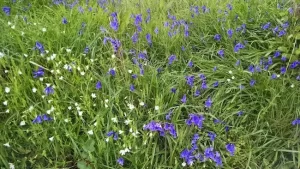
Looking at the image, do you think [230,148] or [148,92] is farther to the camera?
[148,92]

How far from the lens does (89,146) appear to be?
222 cm

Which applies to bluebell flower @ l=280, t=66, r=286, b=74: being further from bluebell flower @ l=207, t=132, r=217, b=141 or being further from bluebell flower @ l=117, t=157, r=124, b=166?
bluebell flower @ l=117, t=157, r=124, b=166

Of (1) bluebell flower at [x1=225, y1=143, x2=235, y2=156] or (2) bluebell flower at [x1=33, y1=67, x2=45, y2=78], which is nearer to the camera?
(1) bluebell flower at [x1=225, y1=143, x2=235, y2=156]

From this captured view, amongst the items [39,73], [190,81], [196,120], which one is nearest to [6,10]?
[39,73]

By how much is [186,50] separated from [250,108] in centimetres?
80

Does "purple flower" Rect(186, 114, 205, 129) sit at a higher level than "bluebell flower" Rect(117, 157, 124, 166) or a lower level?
higher

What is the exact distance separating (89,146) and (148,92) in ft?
2.02

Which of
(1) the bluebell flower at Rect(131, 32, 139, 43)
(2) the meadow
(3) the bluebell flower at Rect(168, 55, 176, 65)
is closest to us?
(2) the meadow

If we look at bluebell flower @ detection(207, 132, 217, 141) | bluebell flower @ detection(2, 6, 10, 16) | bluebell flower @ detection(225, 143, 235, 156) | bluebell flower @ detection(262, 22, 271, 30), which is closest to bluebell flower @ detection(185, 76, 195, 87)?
bluebell flower @ detection(207, 132, 217, 141)

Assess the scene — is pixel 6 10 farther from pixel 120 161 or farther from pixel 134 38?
pixel 120 161

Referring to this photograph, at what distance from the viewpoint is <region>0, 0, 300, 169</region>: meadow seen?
89.5 inches

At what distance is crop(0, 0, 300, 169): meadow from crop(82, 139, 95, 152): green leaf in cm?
2

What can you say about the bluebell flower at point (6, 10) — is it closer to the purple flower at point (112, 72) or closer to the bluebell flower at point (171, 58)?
the purple flower at point (112, 72)

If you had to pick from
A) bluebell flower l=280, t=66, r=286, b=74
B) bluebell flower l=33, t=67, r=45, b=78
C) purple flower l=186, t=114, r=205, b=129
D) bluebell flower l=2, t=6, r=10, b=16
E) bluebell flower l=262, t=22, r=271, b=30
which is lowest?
purple flower l=186, t=114, r=205, b=129
